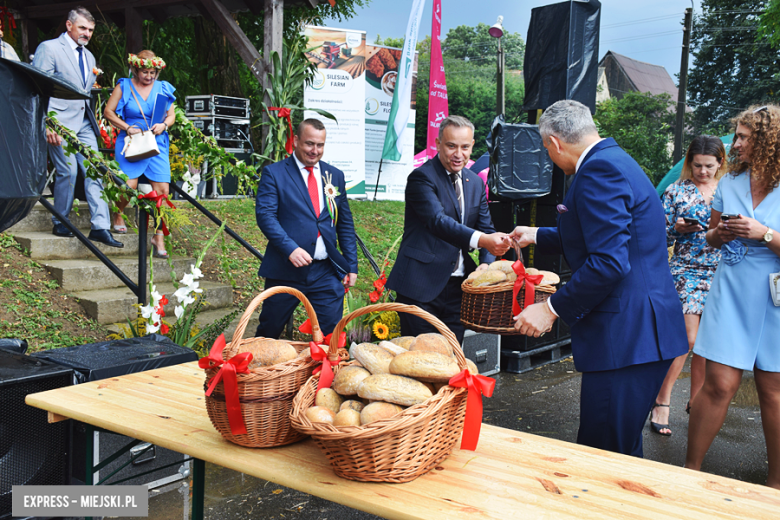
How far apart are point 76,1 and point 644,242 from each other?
10.6 metres

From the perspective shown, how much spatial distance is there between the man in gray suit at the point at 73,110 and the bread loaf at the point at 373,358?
4419mm

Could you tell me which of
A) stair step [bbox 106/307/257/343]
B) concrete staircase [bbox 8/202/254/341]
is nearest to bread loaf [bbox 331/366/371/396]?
concrete staircase [bbox 8/202/254/341]

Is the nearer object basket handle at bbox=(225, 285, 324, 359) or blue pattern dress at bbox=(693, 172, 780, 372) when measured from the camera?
basket handle at bbox=(225, 285, 324, 359)

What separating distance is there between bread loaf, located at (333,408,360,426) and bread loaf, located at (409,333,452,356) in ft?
0.90

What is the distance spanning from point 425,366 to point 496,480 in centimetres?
35

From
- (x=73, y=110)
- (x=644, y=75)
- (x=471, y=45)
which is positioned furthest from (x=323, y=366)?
(x=471, y=45)

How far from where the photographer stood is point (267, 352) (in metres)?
1.80

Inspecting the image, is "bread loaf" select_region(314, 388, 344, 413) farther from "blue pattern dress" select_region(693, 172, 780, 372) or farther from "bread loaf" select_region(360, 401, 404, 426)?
"blue pattern dress" select_region(693, 172, 780, 372)

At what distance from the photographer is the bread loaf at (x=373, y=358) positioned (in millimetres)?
1649

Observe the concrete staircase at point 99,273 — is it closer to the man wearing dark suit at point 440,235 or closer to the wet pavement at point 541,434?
the wet pavement at point 541,434

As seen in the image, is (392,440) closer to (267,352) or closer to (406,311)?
(406,311)

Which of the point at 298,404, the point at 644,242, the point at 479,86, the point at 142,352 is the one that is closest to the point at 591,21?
the point at 644,242

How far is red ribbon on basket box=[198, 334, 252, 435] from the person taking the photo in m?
1.66

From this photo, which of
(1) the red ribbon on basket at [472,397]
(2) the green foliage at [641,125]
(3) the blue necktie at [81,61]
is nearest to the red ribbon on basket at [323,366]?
(1) the red ribbon on basket at [472,397]
